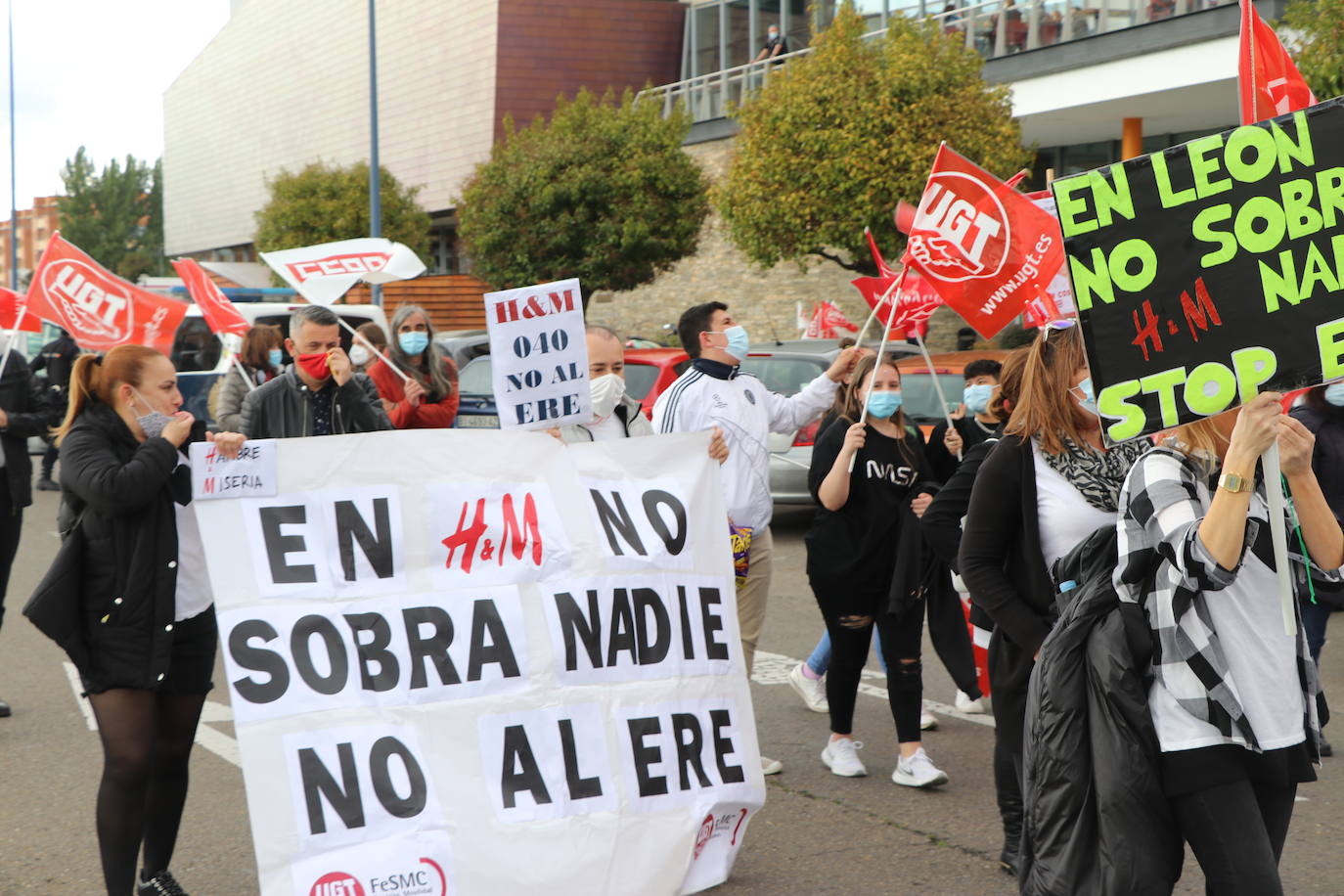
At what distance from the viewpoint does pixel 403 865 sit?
3.73 m

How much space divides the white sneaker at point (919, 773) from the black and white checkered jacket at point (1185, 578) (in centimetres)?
254

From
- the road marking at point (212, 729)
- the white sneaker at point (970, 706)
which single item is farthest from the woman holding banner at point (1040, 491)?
the road marking at point (212, 729)

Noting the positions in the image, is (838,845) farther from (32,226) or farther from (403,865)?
(32,226)

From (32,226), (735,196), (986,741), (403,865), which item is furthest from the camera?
(32,226)

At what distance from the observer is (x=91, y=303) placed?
743cm

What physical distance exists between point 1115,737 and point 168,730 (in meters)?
2.64

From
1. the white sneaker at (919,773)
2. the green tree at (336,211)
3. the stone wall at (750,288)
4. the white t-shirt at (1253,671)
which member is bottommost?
Result: the white sneaker at (919,773)

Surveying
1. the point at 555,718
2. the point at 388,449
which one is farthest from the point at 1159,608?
the point at 388,449

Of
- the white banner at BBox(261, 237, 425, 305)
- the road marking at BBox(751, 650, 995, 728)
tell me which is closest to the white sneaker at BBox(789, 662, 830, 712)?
the road marking at BBox(751, 650, 995, 728)

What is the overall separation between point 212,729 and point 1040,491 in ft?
13.8

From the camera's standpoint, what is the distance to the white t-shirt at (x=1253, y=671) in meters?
2.83

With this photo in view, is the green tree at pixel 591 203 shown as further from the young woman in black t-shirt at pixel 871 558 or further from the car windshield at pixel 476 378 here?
the young woman in black t-shirt at pixel 871 558

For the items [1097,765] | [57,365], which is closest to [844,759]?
[1097,765]

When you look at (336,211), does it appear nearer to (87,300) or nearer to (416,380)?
(416,380)
